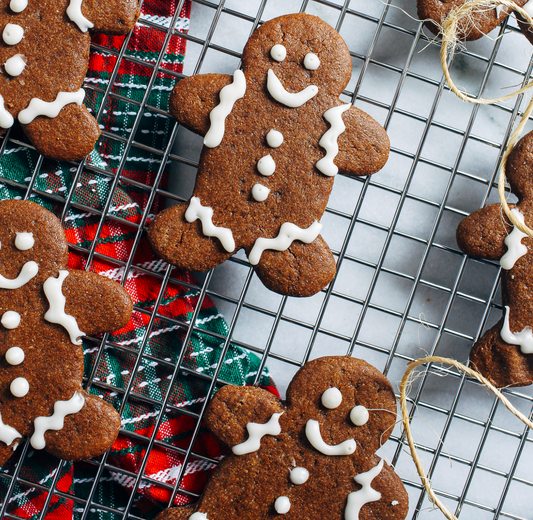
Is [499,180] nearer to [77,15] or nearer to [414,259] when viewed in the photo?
[414,259]

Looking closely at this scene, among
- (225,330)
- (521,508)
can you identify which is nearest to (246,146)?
(225,330)

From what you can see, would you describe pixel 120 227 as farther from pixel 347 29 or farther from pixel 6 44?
pixel 347 29

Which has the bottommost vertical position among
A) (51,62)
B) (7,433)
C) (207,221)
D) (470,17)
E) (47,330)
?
(7,433)

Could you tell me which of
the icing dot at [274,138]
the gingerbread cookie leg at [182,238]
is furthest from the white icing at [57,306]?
the icing dot at [274,138]

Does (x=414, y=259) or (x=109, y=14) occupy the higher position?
(x=109, y=14)

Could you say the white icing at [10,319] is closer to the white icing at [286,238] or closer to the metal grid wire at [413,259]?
the metal grid wire at [413,259]

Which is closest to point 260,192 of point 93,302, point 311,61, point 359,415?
point 311,61
